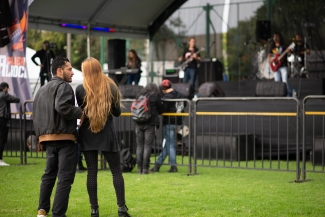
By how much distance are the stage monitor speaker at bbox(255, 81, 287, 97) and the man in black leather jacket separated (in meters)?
9.79

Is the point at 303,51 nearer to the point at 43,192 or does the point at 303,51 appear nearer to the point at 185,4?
the point at 185,4

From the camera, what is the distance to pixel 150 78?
2161cm

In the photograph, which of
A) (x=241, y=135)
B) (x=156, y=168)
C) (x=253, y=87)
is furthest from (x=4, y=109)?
(x=253, y=87)

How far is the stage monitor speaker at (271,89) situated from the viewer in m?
16.0

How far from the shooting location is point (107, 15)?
1897cm

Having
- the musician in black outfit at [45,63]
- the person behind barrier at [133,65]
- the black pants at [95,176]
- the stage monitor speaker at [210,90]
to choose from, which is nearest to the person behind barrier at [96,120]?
the black pants at [95,176]

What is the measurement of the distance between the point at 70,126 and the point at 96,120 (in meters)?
0.30

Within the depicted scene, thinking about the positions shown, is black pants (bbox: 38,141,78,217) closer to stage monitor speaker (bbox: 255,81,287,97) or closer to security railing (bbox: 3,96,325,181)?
security railing (bbox: 3,96,325,181)

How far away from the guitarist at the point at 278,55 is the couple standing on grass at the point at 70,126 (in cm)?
1031

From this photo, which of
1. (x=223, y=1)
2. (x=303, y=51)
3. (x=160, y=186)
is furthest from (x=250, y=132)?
(x=223, y=1)

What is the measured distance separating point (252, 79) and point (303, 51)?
2.05 m

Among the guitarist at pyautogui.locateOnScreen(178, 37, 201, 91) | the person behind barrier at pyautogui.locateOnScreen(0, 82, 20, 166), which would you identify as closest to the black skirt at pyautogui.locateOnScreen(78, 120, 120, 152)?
the person behind barrier at pyautogui.locateOnScreen(0, 82, 20, 166)

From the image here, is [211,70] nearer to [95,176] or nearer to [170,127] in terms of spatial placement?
[170,127]

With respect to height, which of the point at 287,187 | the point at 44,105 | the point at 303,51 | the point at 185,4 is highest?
the point at 185,4
